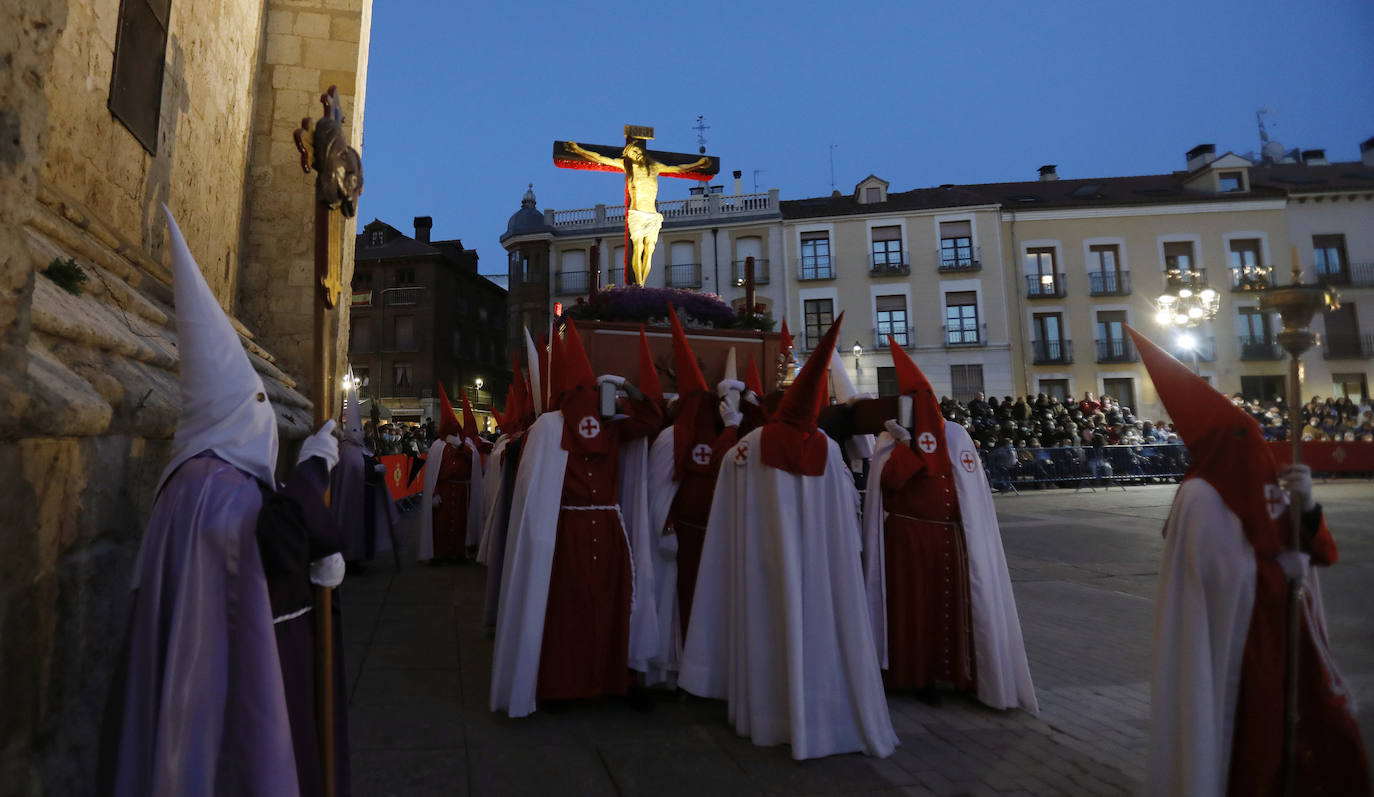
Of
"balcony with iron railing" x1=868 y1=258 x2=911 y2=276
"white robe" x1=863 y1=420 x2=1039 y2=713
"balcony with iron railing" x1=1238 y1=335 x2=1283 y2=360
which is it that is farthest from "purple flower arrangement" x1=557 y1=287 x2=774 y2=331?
"balcony with iron railing" x1=1238 y1=335 x2=1283 y2=360

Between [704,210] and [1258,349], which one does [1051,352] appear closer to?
[1258,349]

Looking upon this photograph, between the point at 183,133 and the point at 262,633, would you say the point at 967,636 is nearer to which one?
the point at 262,633

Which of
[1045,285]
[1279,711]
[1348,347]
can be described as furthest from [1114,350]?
[1279,711]

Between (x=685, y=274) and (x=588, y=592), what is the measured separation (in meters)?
26.3

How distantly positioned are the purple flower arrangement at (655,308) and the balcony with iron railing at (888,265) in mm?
23624

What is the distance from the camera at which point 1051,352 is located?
1097 inches

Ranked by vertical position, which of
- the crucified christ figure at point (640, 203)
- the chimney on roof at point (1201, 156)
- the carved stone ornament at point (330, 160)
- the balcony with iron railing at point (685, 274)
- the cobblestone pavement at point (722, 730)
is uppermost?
the chimney on roof at point (1201, 156)

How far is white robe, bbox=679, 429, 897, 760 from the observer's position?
3.08 metres

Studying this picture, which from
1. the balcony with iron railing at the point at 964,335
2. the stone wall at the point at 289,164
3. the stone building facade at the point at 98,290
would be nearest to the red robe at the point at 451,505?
the stone wall at the point at 289,164

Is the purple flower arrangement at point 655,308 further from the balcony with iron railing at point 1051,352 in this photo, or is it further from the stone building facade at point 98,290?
the balcony with iron railing at point 1051,352

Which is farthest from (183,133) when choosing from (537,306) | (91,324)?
(537,306)

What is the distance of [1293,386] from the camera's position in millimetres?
2088

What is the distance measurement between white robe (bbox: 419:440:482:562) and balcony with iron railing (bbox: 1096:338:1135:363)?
1059 inches

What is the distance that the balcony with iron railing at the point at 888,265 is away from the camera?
28.3 meters
